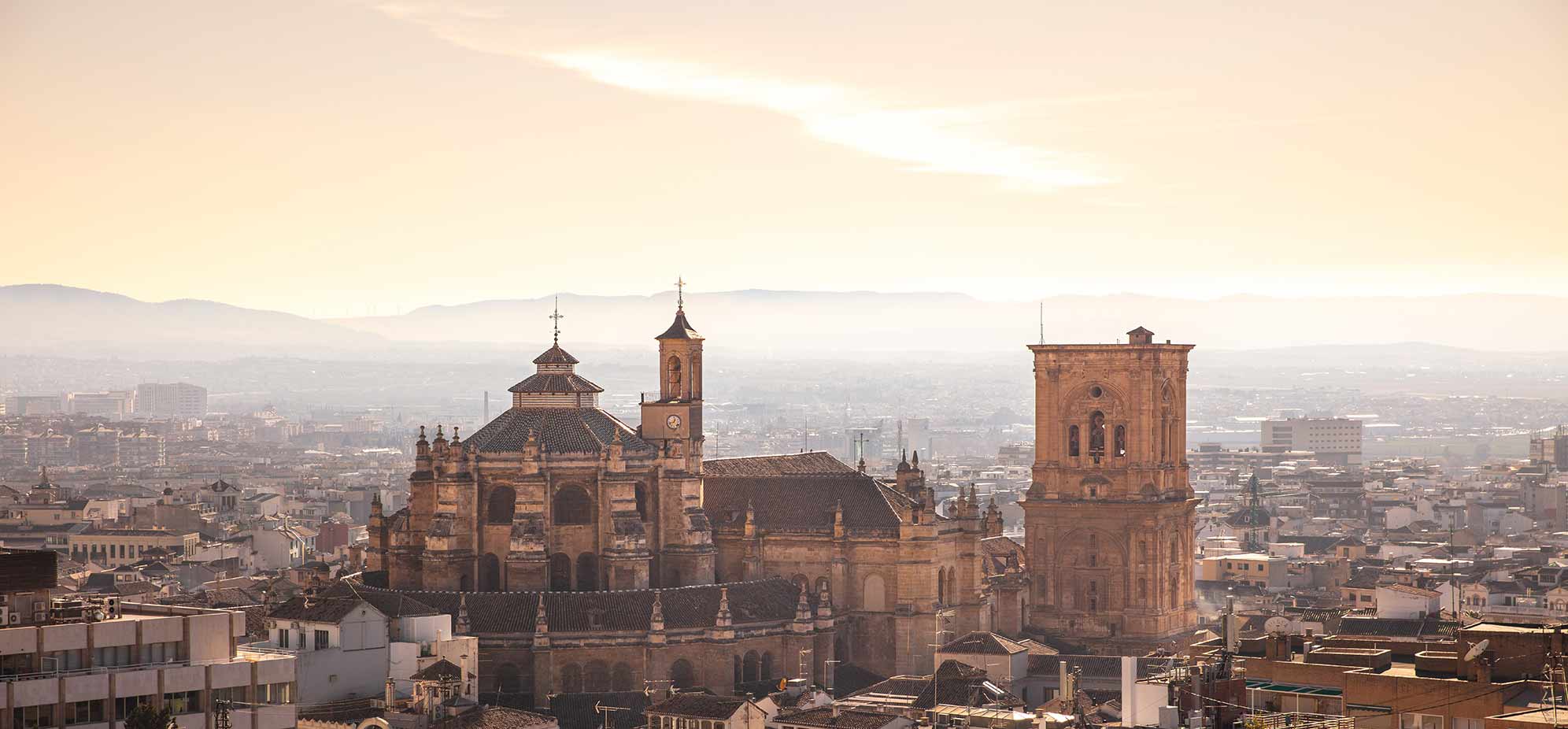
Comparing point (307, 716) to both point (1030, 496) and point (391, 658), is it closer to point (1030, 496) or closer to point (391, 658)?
point (391, 658)

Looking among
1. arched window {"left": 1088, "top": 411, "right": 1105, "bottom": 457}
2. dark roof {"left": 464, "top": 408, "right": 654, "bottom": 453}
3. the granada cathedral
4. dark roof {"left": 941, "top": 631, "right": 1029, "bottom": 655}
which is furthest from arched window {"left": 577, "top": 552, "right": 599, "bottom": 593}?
arched window {"left": 1088, "top": 411, "right": 1105, "bottom": 457}

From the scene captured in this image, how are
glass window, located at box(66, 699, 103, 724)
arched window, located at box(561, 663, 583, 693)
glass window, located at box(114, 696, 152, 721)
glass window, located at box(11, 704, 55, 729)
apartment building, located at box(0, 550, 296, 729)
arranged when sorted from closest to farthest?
glass window, located at box(11, 704, 55, 729) → apartment building, located at box(0, 550, 296, 729) → glass window, located at box(66, 699, 103, 724) → glass window, located at box(114, 696, 152, 721) → arched window, located at box(561, 663, 583, 693)

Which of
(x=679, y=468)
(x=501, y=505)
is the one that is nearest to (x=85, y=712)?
(x=501, y=505)

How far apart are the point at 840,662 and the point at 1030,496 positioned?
15317 mm

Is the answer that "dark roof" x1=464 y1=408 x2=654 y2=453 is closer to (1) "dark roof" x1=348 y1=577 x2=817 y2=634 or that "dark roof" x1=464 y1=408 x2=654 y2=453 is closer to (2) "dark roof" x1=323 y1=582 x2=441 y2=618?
(1) "dark roof" x1=348 y1=577 x2=817 y2=634

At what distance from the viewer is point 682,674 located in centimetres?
8981

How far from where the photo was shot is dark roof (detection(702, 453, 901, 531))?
3893 inches

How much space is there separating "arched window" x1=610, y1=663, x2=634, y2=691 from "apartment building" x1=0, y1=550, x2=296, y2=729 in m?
27.5

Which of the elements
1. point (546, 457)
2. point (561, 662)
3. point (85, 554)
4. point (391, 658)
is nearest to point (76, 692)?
point (391, 658)

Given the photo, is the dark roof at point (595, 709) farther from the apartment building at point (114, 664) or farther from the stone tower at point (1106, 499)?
the stone tower at point (1106, 499)

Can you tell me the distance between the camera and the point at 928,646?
317 feet

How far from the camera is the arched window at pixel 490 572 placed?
95.2 m

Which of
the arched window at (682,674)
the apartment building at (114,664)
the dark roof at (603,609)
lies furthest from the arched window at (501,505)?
the apartment building at (114,664)

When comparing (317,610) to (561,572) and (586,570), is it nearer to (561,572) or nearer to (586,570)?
(561,572)
